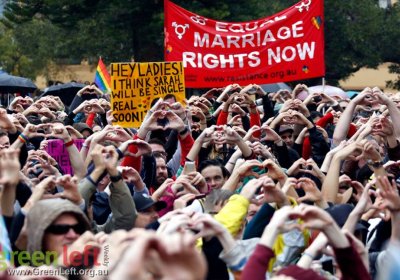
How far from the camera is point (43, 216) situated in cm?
659

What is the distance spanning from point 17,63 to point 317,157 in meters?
43.5

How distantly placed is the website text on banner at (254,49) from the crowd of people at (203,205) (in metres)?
2.60

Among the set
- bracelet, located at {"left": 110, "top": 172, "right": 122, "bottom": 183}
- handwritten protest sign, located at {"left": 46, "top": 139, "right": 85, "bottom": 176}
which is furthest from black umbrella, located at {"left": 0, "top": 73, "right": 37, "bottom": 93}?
bracelet, located at {"left": 110, "top": 172, "right": 122, "bottom": 183}

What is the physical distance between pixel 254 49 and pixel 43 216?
33.9 feet

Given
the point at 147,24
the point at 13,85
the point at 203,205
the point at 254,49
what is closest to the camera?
the point at 203,205

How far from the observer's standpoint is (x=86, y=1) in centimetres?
3566

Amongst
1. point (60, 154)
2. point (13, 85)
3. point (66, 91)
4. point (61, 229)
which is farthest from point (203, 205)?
point (13, 85)

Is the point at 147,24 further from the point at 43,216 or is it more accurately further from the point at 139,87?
the point at 43,216

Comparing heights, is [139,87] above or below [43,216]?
above

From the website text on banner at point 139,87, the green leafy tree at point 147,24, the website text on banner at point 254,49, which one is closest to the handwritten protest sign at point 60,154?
the website text on banner at point 139,87

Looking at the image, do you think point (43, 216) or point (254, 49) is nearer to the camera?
point (43, 216)

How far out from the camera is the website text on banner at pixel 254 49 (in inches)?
650

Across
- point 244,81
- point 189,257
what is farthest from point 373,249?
point 244,81

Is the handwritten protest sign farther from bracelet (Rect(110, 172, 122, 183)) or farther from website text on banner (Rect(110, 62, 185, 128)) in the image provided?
bracelet (Rect(110, 172, 122, 183))
